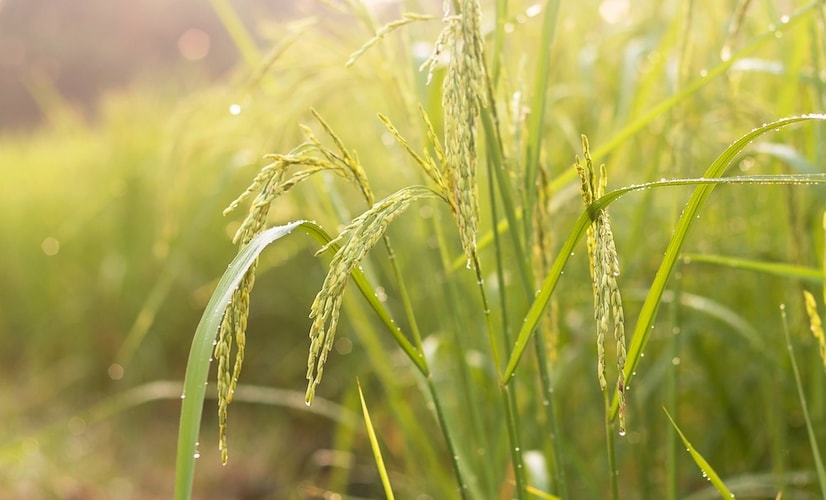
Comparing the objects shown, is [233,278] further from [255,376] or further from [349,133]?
[349,133]

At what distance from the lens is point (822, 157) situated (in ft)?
4.09

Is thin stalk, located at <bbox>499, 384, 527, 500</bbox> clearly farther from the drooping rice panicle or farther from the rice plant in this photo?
the drooping rice panicle

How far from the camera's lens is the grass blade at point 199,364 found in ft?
1.60

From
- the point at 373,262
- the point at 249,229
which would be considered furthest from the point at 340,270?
the point at 373,262

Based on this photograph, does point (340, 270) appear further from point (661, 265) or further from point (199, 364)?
point (661, 265)

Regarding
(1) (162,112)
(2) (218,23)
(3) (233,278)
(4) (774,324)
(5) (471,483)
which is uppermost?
(2) (218,23)

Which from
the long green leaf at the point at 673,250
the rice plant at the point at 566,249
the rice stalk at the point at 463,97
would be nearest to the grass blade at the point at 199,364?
the rice plant at the point at 566,249

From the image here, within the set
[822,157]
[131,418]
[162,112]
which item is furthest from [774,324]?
[162,112]

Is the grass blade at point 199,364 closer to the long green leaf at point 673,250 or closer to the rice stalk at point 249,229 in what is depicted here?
the rice stalk at point 249,229

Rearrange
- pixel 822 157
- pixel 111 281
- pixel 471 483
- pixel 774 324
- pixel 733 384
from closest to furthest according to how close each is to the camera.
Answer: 1. pixel 471 483
2. pixel 822 157
3. pixel 774 324
4. pixel 733 384
5. pixel 111 281

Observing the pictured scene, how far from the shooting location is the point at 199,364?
1.72 feet

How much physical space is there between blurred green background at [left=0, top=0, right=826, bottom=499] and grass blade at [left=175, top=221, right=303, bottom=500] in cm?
35

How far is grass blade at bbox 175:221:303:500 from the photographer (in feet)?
1.60

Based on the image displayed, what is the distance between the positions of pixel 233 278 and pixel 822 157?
102cm
